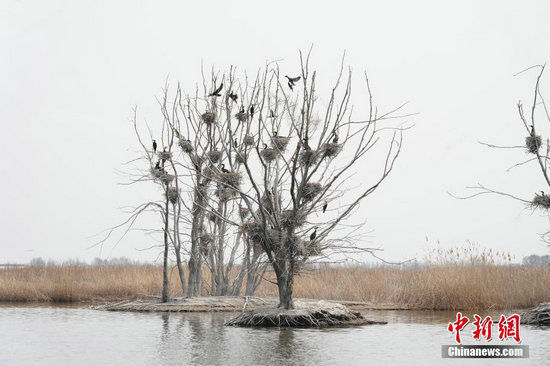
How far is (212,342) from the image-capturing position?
1139 centimetres

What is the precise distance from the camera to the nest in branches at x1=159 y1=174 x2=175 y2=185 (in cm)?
A: 1867

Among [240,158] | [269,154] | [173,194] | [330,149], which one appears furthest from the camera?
[173,194]

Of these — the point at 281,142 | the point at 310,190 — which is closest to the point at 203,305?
the point at 281,142

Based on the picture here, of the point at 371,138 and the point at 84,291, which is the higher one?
the point at 371,138

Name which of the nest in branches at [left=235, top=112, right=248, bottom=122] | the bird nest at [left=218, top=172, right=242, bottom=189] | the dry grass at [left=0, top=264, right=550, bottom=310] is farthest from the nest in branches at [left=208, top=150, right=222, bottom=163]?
the dry grass at [left=0, top=264, right=550, bottom=310]

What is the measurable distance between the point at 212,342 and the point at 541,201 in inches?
314

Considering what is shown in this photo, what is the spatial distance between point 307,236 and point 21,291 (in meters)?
11.7

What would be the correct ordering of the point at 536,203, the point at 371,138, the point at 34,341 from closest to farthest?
1. the point at 34,341
2. the point at 371,138
3. the point at 536,203

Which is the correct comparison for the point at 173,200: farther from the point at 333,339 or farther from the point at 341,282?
the point at 333,339

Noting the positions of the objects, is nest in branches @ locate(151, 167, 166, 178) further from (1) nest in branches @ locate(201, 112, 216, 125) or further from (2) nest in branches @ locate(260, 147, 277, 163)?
(2) nest in branches @ locate(260, 147, 277, 163)

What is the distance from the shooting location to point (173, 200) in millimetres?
19250

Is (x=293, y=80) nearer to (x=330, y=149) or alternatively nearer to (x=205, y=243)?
(x=330, y=149)

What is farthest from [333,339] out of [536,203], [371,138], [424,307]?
[424,307]

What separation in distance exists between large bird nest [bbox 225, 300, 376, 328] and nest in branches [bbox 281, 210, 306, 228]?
1635 millimetres
